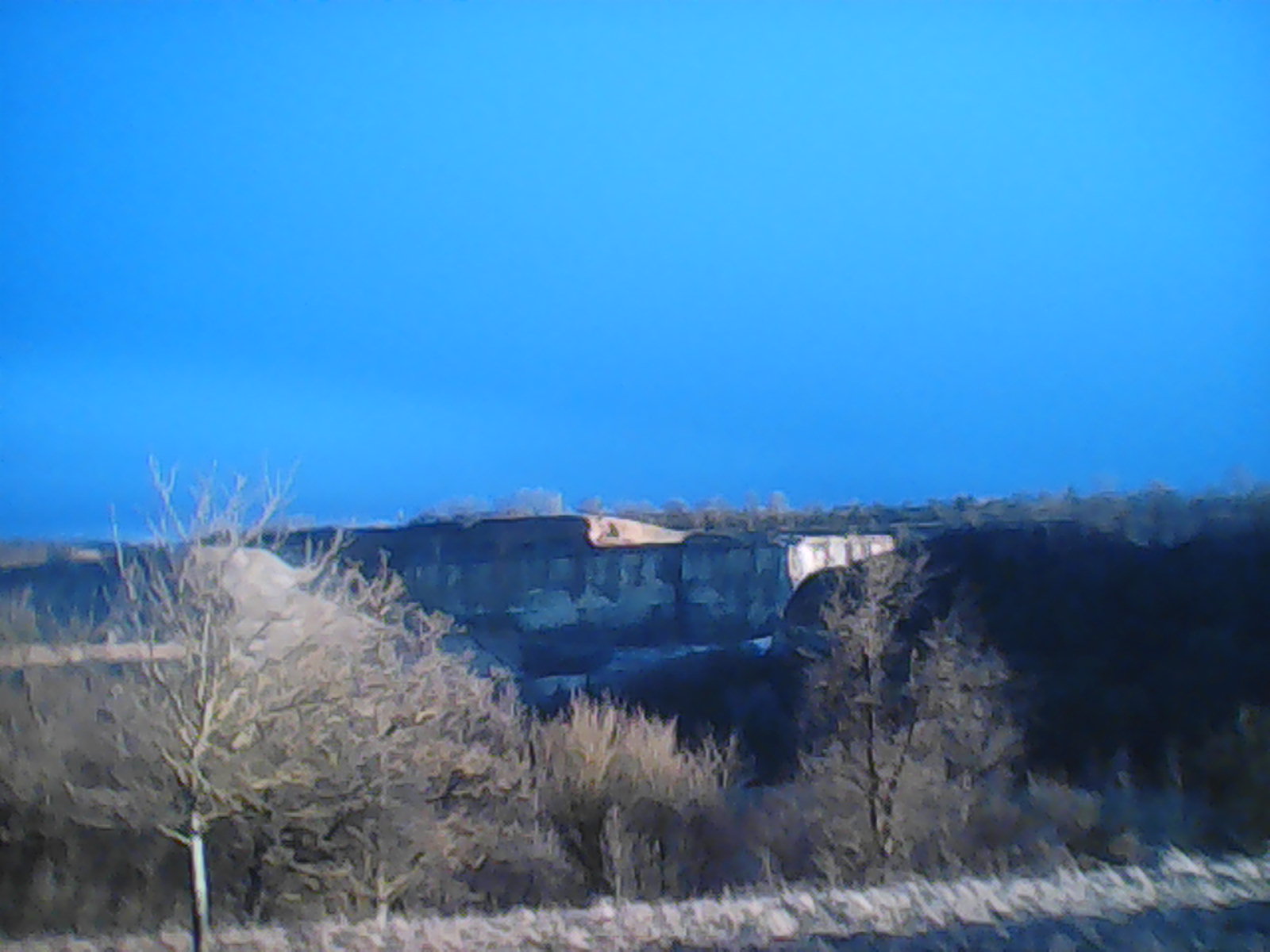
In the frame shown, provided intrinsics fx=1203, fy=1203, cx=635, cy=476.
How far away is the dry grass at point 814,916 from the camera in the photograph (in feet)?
28.3

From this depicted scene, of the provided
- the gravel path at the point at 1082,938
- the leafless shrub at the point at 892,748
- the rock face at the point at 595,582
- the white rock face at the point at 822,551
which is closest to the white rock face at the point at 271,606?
the gravel path at the point at 1082,938

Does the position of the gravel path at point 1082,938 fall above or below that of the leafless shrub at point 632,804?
above

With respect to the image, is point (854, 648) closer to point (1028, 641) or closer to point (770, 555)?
point (1028, 641)

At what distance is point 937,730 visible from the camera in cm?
2030

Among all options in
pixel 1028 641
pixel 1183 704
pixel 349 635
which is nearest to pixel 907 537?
pixel 1028 641

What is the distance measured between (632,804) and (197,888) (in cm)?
1194

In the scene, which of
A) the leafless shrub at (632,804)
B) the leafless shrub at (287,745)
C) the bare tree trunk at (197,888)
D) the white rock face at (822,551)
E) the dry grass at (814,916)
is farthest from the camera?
the white rock face at (822,551)

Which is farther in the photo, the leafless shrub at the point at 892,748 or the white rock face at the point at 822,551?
the white rock face at the point at 822,551

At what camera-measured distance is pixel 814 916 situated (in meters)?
8.89

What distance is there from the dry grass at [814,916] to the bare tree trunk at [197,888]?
33cm

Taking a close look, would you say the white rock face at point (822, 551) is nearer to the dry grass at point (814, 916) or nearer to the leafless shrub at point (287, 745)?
the leafless shrub at point (287, 745)

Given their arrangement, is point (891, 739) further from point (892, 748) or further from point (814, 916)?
point (814, 916)

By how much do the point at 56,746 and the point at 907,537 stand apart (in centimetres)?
3276

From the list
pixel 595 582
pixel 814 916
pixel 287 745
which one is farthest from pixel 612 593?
pixel 814 916
